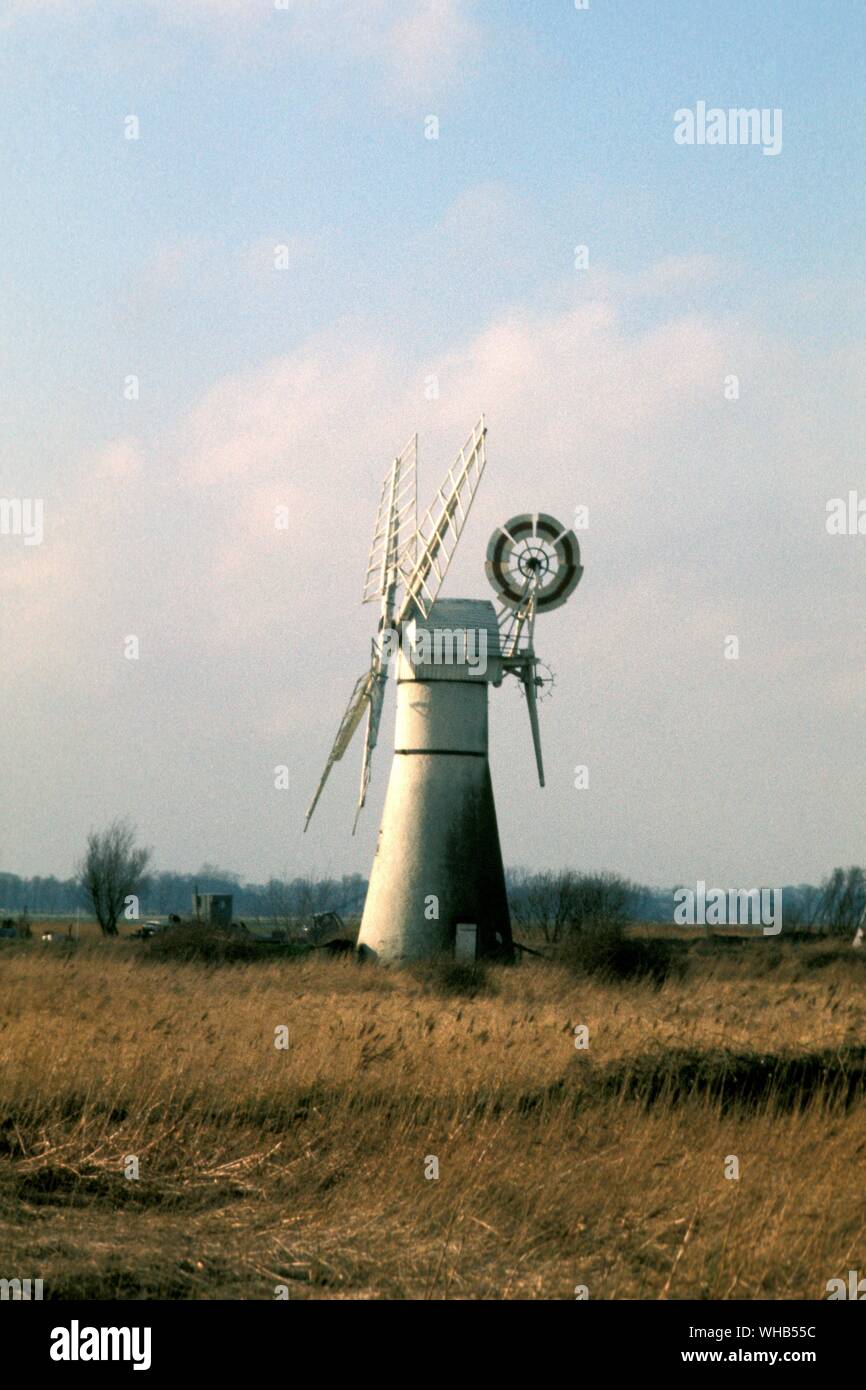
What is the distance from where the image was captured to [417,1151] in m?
9.89

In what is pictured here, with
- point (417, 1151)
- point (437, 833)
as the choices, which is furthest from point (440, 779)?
point (417, 1151)

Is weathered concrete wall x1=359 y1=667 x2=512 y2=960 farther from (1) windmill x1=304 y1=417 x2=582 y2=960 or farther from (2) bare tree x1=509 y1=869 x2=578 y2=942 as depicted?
(2) bare tree x1=509 y1=869 x2=578 y2=942

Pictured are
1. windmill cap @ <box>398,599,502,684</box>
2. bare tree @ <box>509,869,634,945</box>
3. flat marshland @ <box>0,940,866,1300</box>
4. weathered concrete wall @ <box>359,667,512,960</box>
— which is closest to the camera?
flat marshland @ <box>0,940,866,1300</box>

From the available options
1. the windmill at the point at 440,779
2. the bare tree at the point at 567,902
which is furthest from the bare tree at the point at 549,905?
the windmill at the point at 440,779

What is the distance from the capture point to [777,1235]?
8016 mm

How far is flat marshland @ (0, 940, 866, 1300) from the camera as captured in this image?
7641 millimetres

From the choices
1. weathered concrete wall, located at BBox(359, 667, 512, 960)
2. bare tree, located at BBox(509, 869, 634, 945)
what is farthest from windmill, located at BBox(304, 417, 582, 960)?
bare tree, located at BBox(509, 869, 634, 945)

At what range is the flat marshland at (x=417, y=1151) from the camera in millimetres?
7641

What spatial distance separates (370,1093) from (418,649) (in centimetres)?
1830

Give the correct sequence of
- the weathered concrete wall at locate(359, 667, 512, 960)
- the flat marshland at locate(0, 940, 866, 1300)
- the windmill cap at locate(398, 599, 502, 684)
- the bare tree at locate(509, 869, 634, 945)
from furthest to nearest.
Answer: the bare tree at locate(509, 869, 634, 945), the windmill cap at locate(398, 599, 502, 684), the weathered concrete wall at locate(359, 667, 512, 960), the flat marshland at locate(0, 940, 866, 1300)

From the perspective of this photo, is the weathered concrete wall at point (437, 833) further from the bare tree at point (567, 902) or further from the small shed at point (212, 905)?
the small shed at point (212, 905)

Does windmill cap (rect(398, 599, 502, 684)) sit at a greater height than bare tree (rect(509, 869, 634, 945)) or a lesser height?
greater
